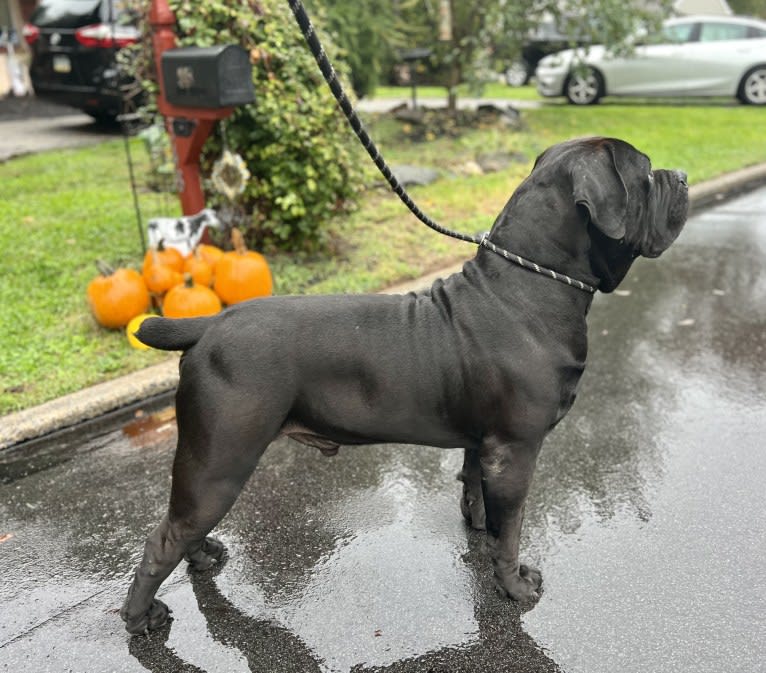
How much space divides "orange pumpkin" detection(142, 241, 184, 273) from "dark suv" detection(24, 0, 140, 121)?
723 cm

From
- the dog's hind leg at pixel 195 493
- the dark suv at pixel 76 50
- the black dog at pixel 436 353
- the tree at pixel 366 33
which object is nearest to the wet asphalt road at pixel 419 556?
the dog's hind leg at pixel 195 493

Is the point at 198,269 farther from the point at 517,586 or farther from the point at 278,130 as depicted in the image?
the point at 517,586

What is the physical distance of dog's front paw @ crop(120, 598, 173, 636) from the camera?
114 inches

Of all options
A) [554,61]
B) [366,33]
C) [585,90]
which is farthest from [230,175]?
[585,90]

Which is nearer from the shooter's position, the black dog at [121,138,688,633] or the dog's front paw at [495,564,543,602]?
the black dog at [121,138,688,633]

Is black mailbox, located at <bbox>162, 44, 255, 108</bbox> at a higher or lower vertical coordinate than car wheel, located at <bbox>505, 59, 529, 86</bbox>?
higher

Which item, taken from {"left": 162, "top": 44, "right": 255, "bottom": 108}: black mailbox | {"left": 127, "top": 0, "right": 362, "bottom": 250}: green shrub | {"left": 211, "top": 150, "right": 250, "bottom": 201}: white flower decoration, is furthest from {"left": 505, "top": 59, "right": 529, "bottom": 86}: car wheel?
{"left": 162, "top": 44, "right": 255, "bottom": 108}: black mailbox

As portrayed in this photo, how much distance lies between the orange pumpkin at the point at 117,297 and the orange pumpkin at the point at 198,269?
0.36 m

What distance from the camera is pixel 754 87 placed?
15.3 metres

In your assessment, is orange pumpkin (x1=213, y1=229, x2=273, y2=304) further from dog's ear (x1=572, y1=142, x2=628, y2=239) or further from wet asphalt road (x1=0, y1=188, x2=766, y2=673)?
dog's ear (x1=572, y1=142, x2=628, y2=239)

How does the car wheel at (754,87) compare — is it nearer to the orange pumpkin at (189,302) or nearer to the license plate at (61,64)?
the license plate at (61,64)

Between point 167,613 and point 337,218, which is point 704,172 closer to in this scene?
point 337,218

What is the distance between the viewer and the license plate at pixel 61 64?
474 inches

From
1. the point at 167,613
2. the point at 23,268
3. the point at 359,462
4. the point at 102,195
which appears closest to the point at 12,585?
the point at 167,613
